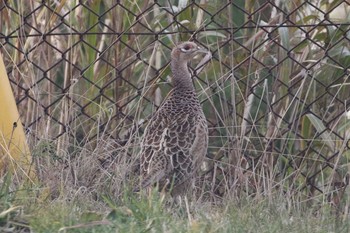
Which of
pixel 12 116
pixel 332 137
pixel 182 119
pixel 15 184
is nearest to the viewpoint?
pixel 15 184

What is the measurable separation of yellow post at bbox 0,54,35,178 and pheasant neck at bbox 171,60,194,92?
0.95 meters

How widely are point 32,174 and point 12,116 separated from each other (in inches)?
Result: 15.3

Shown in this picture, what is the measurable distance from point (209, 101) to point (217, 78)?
133mm

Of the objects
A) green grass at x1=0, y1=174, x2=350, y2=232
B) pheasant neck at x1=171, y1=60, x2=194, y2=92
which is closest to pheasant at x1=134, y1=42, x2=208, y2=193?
pheasant neck at x1=171, y1=60, x2=194, y2=92

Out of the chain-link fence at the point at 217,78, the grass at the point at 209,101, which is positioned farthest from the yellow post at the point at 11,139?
the chain-link fence at the point at 217,78

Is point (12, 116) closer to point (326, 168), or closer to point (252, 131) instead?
point (252, 131)

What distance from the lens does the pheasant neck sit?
5762mm

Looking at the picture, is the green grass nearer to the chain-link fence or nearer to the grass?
the grass

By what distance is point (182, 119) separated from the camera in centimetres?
566

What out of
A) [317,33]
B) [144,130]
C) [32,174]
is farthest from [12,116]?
[317,33]

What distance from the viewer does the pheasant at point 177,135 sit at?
550cm

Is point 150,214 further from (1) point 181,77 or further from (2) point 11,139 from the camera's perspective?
(1) point 181,77

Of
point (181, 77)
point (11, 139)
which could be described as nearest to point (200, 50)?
point (181, 77)

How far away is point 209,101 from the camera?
5992mm
